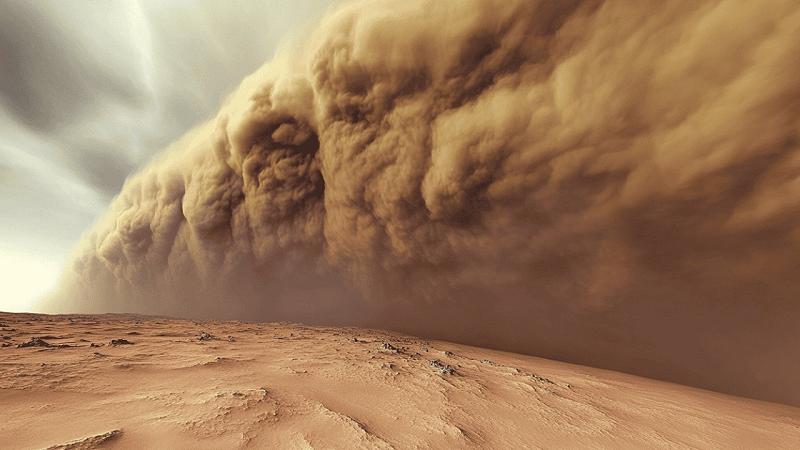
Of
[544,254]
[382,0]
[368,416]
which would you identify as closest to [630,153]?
[544,254]

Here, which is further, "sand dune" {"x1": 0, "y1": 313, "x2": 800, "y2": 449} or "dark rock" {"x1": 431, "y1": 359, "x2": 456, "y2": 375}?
"dark rock" {"x1": 431, "y1": 359, "x2": 456, "y2": 375}

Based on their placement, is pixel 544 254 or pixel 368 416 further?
pixel 544 254

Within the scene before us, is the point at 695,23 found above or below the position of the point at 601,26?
below

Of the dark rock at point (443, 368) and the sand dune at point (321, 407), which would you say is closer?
the sand dune at point (321, 407)

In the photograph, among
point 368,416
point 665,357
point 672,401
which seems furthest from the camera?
point 665,357

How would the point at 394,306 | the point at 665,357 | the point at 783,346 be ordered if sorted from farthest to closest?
the point at 394,306 → the point at 665,357 → the point at 783,346

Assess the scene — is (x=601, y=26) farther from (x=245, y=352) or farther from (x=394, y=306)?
(x=394, y=306)

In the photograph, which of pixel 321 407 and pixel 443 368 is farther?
pixel 443 368

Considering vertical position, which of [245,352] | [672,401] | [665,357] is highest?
[665,357]
